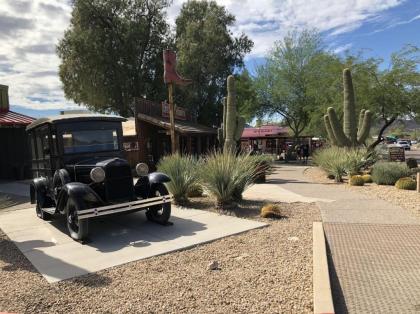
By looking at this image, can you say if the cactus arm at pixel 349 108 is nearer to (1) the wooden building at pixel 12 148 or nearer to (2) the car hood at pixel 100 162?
(2) the car hood at pixel 100 162

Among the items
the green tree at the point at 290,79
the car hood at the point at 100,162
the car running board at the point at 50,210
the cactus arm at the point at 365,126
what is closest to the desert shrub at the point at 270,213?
the car hood at the point at 100,162

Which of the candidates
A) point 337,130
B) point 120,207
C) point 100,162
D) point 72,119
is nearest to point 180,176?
point 100,162

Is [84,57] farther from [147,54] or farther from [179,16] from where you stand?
[179,16]

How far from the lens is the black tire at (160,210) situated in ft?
25.4

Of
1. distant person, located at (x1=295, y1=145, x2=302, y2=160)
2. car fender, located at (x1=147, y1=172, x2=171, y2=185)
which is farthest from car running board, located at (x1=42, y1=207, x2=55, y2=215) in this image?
distant person, located at (x1=295, y1=145, x2=302, y2=160)

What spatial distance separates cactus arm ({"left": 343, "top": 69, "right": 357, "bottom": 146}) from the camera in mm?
18188

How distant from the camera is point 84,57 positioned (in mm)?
27531

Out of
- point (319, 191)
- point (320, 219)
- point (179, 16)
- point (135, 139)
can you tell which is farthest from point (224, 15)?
point (320, 219)

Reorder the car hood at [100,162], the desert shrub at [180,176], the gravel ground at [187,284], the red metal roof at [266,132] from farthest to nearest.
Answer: the red metal roof at [266,132], the desert shrub at [180,176], the car hood at [100,162], the gravel ground at [187,284]

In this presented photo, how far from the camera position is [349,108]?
1841 cm

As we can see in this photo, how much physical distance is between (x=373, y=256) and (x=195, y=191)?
5.96 metres

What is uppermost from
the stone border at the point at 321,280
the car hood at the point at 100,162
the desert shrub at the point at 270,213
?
the car hood at the point at 100,162

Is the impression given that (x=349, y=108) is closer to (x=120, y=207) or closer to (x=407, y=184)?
(x=407, y=184)

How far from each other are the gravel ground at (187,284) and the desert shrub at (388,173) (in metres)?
8.20
